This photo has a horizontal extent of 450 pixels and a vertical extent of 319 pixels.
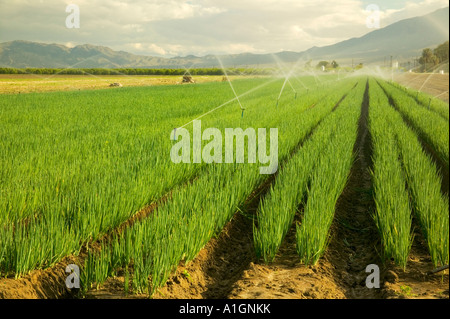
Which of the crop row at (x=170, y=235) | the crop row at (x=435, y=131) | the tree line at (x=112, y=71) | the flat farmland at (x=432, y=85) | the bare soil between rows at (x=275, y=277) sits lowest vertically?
the bare soil between rows at (x=275, y=277)

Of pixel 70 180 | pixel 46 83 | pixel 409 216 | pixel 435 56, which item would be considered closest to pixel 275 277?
pixel 409 216

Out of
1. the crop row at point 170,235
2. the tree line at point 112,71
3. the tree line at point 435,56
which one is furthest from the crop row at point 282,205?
the tree line at point 112,71

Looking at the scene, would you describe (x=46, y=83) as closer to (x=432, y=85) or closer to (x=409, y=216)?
(x=409, y=216)

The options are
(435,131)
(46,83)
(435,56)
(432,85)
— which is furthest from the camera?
(435,56)

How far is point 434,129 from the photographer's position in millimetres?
5555

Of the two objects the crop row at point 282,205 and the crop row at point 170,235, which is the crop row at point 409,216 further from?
the crop row at point 170,235

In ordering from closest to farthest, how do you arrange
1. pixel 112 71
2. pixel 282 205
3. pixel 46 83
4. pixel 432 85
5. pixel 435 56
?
pixel 282 205, pixel 46 83, pixel 432 85, pixel 435 56, pixel 112 71

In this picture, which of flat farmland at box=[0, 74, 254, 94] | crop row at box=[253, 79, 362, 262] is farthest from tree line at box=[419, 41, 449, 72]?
flat farmland at box=[0, 74, 254, 94]

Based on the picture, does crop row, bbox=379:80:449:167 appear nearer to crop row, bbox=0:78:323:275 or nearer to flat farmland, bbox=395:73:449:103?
crop row, bbox=0:78:323:275

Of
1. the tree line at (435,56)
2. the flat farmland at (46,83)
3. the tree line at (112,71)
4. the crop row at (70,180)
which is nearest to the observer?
the crop row at (70,180)

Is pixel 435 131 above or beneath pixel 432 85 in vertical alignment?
beneath
